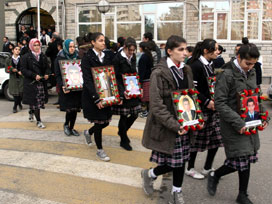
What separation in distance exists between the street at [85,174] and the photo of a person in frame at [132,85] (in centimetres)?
101

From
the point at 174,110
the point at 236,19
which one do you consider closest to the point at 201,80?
the point at 174,110

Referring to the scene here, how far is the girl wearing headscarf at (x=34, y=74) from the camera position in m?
6.62

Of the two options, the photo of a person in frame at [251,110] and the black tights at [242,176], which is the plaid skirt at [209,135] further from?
the photo of a person in frame at [251,110]

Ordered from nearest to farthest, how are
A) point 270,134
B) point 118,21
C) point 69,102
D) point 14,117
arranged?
point 69,102
point 270,134
point 14,117
point 118,21

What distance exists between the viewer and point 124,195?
154 inches

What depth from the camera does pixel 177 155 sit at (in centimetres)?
338

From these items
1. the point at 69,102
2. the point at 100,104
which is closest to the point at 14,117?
the point at 69,102

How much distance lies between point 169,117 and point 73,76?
9.99 ft

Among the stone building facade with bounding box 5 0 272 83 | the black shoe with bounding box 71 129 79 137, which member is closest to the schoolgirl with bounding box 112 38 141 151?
the black shoe with bounding box 71 129 79 137

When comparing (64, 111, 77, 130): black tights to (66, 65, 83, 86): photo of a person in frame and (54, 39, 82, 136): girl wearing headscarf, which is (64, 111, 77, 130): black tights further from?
(66, 65, 83, 86): photo of a person in frame

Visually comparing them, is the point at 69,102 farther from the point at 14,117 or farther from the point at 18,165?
the point at 14,117

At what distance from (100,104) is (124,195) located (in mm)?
1371

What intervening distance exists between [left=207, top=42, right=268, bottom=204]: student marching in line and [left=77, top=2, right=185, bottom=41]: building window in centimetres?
1123

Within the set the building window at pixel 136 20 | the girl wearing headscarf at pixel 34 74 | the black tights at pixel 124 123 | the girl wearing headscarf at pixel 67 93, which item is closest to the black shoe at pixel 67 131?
the girl wearing headscarf at pixel 67 93
